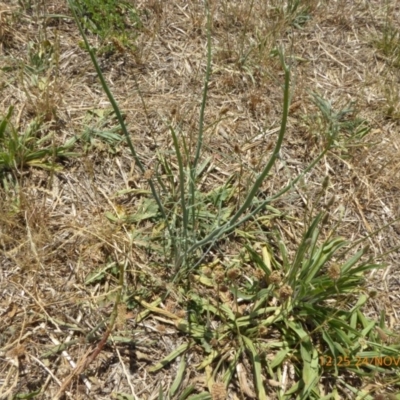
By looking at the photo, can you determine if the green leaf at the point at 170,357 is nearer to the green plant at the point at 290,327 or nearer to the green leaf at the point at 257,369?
the green plant at the point at 290,327

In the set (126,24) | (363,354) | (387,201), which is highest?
(126,24)

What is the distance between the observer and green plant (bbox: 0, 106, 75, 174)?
5.43 ft

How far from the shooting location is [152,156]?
186 centimetres

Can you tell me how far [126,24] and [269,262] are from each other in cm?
146

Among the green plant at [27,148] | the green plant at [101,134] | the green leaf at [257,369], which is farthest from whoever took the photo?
the green plant at [101,134]

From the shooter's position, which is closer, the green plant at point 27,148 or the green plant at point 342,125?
the green plant at point 27,148

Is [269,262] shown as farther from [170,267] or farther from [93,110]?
[93,110]

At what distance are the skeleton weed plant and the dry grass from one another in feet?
0.15

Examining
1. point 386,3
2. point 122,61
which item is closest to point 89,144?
point 122,61

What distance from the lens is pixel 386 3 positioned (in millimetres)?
2617

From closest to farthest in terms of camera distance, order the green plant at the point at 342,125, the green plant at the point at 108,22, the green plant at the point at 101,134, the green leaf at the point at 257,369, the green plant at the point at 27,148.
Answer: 1. the green leaf at the point at 257,369
2. the green plant at the point at 27,148
3. the green plant at the point at 101,134
4. the green plant at the point at 342,125
5. the green plant at the point at 108,22
